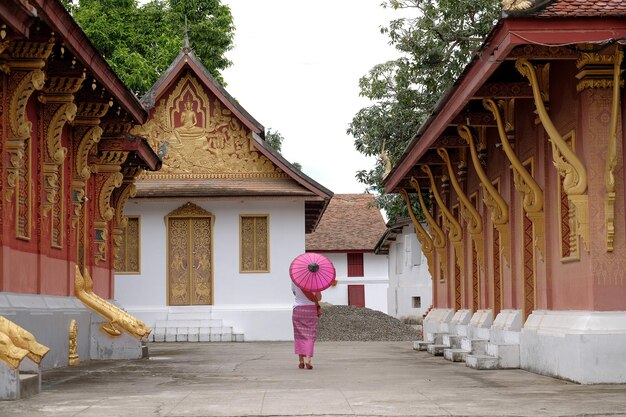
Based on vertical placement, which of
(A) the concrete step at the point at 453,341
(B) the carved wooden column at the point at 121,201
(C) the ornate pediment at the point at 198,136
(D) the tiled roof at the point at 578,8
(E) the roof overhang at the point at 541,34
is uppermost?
(C) the ornate pediment at the point at 198,136

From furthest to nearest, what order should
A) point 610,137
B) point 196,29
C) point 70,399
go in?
point 196,29, point 610,137, point 70,399

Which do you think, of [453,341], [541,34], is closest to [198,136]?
[453,341]

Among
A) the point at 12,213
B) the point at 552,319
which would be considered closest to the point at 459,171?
the point at 552,319

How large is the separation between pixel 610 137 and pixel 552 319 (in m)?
2.59

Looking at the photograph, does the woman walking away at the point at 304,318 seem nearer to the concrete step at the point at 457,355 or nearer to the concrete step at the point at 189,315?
the concrete step at the point at 457,355

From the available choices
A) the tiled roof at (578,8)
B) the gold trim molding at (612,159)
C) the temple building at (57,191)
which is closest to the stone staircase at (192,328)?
the temple building at (57,191)

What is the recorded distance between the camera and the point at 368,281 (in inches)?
2414

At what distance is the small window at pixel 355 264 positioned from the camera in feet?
200

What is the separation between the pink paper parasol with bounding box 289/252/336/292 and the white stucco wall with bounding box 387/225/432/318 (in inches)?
1108

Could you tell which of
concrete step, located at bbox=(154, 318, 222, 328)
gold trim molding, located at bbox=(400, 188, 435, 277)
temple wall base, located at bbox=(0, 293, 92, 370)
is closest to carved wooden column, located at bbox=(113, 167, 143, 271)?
temple wall base, located at bbox=(0, 293, 92, 370)

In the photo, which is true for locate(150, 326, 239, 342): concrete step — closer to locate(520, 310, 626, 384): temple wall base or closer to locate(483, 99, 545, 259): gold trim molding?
locate(483, 99, 545, 259): gold trim molding

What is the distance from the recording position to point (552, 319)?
42.9ft

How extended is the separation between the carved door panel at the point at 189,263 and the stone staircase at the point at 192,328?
0.28 meters

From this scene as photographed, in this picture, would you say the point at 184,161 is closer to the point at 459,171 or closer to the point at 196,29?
the point at 459,171
